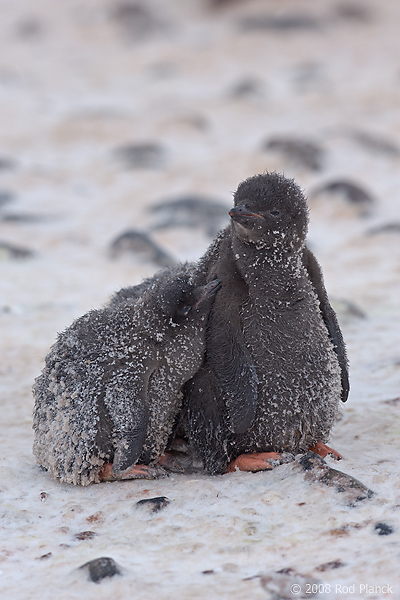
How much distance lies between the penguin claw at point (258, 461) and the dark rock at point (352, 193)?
8.95 m

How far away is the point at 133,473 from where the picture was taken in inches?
179

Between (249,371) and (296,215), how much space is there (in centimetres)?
94

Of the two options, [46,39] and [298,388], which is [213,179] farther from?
[46,39]

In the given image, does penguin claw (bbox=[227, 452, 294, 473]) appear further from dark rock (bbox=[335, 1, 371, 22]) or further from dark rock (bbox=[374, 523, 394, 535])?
dark rock (bbox=[335, 1, 371, 22])

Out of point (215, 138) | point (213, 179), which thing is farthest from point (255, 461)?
point (215, 138)

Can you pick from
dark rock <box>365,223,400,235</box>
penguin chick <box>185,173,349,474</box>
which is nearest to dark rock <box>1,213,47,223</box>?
dark rock <box>365,223,400,235</box>

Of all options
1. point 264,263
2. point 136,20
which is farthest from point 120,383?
point 136,20

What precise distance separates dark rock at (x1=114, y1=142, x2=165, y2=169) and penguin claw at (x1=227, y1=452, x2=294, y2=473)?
41.0 ft

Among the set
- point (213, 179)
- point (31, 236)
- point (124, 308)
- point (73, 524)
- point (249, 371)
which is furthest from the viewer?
point (213, 179)

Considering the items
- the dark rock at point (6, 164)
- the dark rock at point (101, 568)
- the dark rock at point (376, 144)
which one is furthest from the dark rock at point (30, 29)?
the dark rock at point (101, 568)

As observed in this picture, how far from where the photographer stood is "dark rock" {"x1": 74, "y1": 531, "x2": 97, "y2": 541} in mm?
3949

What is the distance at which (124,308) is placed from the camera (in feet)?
15.8

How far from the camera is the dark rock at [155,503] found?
4.14m

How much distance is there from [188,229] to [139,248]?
5.88 feet
